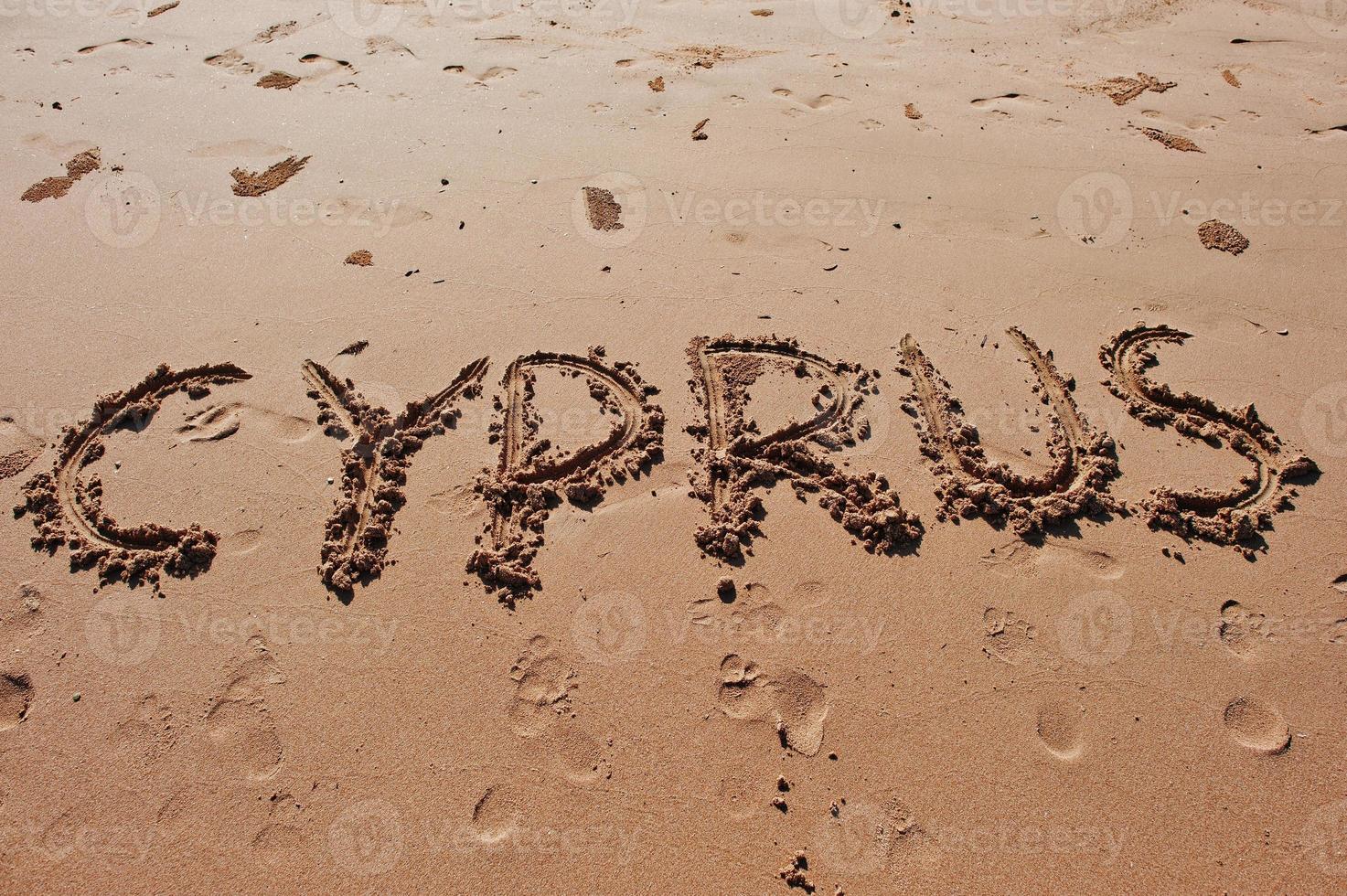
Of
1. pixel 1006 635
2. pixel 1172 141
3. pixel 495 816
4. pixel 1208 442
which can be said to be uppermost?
pixel 1172 141

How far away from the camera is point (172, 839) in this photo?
2.15 m

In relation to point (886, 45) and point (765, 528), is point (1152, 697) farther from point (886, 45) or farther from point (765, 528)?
point (886, 45)

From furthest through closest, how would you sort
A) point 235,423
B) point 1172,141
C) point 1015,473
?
point 1172,141 < point 235,423 < point 1015,473

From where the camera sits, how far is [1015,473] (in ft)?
9.55

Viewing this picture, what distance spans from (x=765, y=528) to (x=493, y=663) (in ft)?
3.48

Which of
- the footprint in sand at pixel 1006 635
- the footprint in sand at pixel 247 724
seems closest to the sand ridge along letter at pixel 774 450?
the footprint in sand at pixel 1006 635

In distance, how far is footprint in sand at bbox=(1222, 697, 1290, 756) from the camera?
2.28m

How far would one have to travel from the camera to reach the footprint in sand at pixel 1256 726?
2.28m

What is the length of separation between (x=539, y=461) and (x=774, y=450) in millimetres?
927

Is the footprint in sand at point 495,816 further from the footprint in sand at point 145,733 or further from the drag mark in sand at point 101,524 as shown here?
the drag mark in sand at point 101,524

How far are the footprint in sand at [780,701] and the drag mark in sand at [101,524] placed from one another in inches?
75.9

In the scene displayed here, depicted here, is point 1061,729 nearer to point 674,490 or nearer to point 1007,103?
point 674,490

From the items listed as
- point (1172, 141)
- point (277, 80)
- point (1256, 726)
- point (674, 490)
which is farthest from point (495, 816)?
point (1172, 141)

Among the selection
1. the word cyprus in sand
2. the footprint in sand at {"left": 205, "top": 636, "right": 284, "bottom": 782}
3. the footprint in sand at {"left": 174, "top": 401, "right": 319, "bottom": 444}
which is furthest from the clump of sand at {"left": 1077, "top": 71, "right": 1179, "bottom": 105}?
the footprint in sand at {"left": 205, "top": 636, "right": 284, "bottom": 782}
